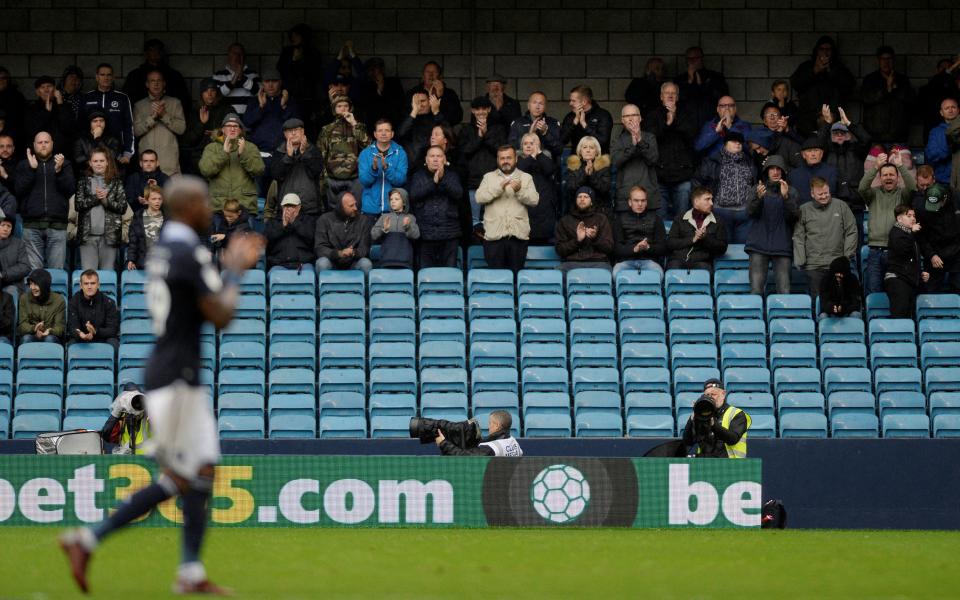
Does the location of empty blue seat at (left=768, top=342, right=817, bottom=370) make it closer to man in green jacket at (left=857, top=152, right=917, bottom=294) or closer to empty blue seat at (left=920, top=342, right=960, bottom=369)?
empty blue seat at (left=920, top=342, right=960, bottom=369)

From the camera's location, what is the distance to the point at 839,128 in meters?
19.5

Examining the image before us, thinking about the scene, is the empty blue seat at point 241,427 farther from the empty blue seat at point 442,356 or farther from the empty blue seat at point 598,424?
the empty blue seat at point 598,424

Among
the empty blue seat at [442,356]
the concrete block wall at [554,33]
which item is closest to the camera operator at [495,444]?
the empty blue seat at [442,356]

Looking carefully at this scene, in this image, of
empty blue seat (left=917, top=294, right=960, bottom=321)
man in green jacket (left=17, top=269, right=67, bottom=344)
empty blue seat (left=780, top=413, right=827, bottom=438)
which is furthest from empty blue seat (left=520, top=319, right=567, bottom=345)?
man in green jacket (left=17, top=269, right=67, bottom=344)

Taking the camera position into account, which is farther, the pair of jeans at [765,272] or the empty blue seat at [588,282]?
the pair of jeans at [765,272]

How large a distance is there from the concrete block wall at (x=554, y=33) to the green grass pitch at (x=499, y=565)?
1052cm

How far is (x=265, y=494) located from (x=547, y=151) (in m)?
6.89

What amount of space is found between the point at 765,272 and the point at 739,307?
71 centimetres

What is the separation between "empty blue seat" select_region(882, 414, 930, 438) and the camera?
16922 mm

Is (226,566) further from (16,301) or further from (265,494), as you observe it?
(16,301)

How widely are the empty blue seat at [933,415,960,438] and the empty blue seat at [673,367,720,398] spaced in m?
2.52

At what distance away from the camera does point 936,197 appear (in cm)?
1836

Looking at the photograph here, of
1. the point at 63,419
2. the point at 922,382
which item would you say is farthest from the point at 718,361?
the point at 63,419

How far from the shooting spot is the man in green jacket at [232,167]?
18734 mm
